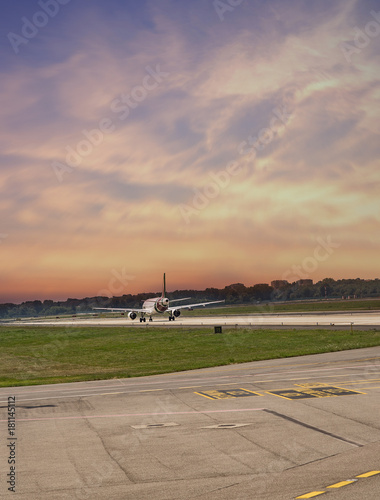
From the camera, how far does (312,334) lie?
206ft

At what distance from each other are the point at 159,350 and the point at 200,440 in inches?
1681

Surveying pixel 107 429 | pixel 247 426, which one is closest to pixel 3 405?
pixel 107 429

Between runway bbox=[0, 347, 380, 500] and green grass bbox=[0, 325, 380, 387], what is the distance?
1043 centimetres

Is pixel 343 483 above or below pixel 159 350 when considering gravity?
above

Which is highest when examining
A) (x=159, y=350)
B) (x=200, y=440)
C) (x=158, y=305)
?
(x=158, y=305)

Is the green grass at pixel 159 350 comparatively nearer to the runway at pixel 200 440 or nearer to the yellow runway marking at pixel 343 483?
the runway at pixel 200 440

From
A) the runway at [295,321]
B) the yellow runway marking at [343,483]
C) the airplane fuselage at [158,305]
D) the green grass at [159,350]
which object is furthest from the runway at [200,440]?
the airplane fuselage at [158,305]

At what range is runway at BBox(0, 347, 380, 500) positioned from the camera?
12891 millimetres

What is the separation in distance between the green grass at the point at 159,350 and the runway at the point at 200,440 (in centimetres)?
1043

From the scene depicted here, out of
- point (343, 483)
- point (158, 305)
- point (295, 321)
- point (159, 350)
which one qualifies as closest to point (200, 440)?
point (343, 483)

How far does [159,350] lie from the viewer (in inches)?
2343

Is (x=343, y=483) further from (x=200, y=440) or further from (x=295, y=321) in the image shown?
(x=295, y=321)

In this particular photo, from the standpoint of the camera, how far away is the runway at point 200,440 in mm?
12891

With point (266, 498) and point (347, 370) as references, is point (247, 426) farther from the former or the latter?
point (347, 370)
